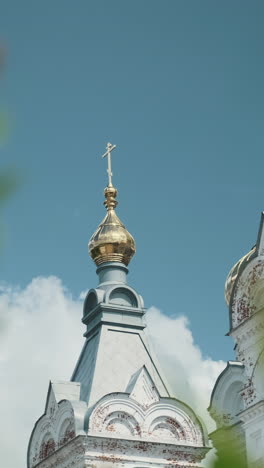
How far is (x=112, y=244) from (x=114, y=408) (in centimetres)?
372

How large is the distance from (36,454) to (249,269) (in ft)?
17.0

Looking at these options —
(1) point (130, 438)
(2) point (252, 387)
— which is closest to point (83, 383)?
(1) point (130, 438)

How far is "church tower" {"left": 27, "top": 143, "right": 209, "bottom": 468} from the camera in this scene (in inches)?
458

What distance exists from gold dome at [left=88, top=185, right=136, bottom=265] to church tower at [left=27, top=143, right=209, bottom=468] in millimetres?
485

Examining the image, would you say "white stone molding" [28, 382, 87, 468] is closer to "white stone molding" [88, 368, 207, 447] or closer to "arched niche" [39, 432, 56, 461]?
"arched niche" [39, 432, 56, 461]

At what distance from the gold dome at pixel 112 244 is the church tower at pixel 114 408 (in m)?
0.49

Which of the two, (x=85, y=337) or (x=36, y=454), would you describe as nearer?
(x=36, y=454)

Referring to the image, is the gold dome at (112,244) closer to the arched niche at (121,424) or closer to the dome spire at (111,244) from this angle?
the dome spire at (111,244)

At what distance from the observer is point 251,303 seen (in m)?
9.63

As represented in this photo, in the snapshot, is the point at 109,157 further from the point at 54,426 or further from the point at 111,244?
the point at 54,426

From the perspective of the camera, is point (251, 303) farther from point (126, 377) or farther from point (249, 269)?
point (126, 377)

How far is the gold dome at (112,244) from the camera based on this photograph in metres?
14.8

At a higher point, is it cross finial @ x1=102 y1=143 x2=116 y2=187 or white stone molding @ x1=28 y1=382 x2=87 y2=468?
cross finial @ x1=102 y1=143 x2=116 y2=187

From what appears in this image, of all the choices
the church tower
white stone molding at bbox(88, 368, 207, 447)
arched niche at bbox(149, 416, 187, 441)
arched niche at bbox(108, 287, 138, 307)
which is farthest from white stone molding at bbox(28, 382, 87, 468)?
arched niche at bbox(108, 287, 138, 307)
